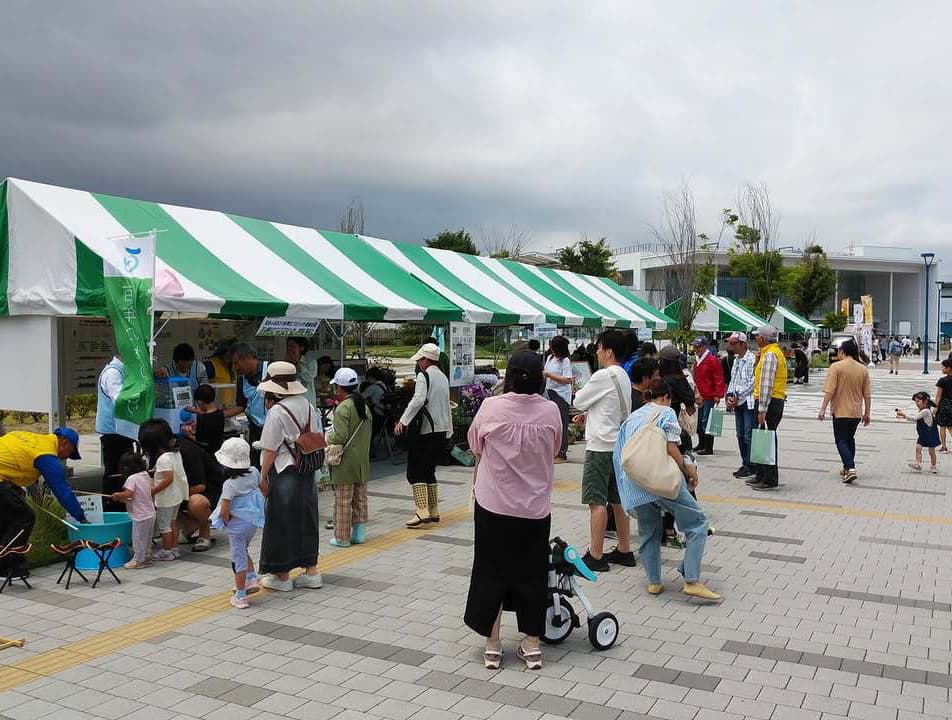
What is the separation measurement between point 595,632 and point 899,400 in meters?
24.3

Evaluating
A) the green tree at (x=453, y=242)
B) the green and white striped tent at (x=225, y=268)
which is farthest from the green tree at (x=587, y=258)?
the green and white striped tent at (x=225, y=268)

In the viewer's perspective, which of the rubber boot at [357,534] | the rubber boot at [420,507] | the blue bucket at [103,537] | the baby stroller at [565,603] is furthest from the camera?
the rubber boot at [420,507]

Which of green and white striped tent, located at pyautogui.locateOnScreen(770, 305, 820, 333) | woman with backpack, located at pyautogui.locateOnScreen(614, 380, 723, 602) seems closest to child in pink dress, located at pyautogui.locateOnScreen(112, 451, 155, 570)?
woman with backpack, located at pyautogui.locateOnScreen(614, 380, 723, 602)

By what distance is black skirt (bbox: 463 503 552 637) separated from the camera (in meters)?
4.32

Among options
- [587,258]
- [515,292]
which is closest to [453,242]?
[587,258]

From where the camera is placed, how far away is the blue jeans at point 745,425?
10.0 meters

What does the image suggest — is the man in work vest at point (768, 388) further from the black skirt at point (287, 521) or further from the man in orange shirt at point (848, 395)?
the black skirt at point (287, 521)

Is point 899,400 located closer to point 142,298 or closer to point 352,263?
point 352,263

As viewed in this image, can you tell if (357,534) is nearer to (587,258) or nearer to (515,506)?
(515,506)

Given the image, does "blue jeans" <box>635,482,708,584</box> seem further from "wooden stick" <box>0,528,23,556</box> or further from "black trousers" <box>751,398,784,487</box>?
"black trousers" <box>751,398,784,487</box>

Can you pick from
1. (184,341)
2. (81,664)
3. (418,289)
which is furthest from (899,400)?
(81,664)

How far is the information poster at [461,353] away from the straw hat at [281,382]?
6.23 m

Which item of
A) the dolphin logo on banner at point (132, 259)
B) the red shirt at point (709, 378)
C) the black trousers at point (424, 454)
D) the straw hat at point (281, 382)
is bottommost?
the black trousers at point (424, 454)

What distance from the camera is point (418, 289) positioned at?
12.1 metres
